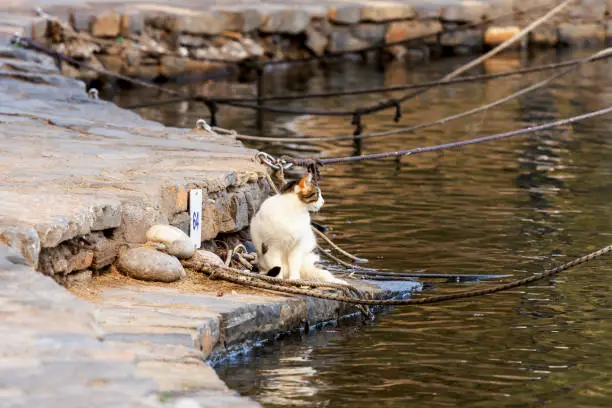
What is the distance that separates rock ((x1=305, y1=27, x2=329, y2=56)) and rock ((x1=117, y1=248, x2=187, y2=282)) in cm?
1481

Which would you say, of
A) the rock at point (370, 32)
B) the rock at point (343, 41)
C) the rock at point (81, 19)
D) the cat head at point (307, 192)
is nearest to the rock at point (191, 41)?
the rock at point (81, 19)

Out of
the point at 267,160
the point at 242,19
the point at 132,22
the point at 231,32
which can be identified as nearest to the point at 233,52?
the point at 231,32

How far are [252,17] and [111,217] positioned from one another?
13509 mm

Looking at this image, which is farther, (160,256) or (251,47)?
(251,47)

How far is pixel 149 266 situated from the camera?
20.4ft

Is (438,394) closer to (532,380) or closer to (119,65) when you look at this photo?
(532,380)

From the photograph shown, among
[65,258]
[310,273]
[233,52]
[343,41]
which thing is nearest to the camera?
[65,258]

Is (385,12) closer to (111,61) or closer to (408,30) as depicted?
(408,30)

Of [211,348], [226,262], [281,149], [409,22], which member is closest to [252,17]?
[409,22]

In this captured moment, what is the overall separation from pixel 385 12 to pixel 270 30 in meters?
2.59

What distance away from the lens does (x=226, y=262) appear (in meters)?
6.91

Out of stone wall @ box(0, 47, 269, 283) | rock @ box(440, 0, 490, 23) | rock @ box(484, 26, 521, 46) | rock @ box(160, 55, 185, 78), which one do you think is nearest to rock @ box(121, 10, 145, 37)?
rock @ box(160, 55, 185, 78)

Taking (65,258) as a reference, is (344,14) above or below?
above

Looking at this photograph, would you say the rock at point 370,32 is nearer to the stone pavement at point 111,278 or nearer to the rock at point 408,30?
the rock at point 408,30
